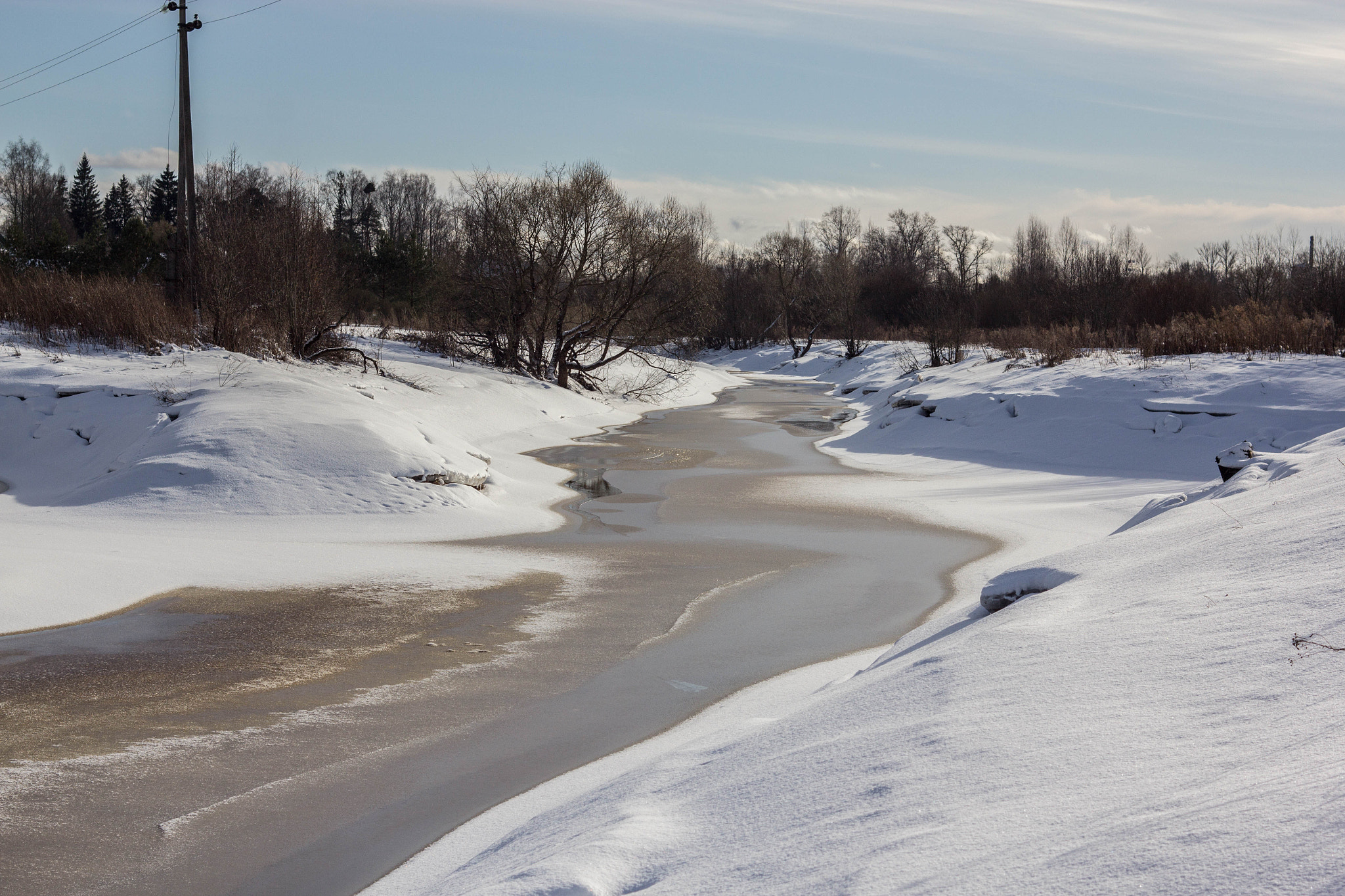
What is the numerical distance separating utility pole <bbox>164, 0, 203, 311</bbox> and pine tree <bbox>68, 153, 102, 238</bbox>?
59101 mm

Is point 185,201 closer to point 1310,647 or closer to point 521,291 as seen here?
point 521,291

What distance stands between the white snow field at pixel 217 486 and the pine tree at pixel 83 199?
63568 mm

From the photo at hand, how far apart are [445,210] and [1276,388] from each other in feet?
84.7

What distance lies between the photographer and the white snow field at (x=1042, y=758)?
2.09 m

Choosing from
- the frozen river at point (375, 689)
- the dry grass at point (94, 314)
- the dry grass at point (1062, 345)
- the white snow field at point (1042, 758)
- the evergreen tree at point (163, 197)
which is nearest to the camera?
the white snow field at point (1042, 758)

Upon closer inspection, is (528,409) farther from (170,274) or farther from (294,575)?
(294,575)

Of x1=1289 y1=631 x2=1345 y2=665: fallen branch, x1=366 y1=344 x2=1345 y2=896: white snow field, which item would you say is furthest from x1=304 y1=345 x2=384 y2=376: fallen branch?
x1=1289 y1=631 x2=1345 y2=665: fallen branch

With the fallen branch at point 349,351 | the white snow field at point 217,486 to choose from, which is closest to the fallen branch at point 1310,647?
the white snow field at point 217,486

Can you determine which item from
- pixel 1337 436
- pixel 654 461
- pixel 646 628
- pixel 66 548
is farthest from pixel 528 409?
pixel 1337 436

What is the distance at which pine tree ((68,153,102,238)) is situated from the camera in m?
69.8

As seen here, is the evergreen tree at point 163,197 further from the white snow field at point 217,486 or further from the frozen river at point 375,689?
the frozen river at point 375,689

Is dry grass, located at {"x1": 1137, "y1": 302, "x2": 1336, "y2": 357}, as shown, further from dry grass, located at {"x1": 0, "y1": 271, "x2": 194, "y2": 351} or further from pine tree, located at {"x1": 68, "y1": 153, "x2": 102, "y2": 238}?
pine tree, located at {"x1": 68, "y1": 153, "x2": 102, "y2": 238}

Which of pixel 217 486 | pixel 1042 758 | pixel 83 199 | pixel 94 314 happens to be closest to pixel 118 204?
pixel 83 199

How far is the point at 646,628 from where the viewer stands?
738 cm
